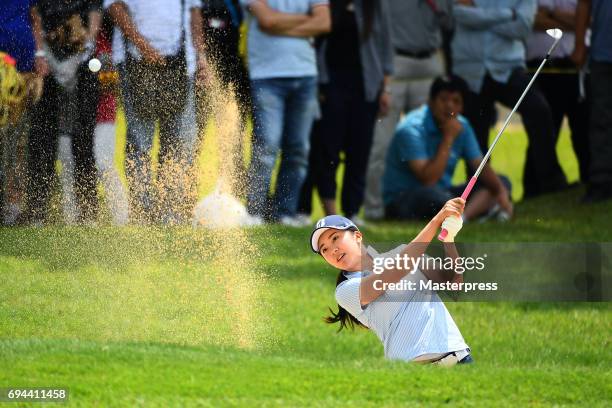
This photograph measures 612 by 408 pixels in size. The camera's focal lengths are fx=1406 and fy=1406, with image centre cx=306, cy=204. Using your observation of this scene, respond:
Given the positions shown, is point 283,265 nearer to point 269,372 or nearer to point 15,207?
point 15,207

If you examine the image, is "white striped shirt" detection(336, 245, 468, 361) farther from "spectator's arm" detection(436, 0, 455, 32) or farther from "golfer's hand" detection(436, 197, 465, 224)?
"spectator's arm" detection(436, 0, 455, 32)

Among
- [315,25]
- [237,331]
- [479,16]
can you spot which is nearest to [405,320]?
[237,331]

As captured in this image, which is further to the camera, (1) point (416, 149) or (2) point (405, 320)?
(1) point (416, 149)

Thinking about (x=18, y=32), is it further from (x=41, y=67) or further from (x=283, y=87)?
(x=283, y=87)

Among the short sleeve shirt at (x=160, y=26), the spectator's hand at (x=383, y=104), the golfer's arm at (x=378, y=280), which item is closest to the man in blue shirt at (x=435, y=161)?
the spectator's hand at (x=383, y=104)

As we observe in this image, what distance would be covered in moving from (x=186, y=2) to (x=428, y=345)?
267 centimetres

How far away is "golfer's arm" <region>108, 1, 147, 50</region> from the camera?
24.2 feet

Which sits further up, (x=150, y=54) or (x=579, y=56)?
(x=150, y=54)

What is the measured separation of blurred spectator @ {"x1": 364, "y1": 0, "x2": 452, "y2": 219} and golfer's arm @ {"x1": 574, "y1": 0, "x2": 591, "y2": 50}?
2.76 feet

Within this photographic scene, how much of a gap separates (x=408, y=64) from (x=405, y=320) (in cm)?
404

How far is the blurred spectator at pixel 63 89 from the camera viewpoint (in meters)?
7.41

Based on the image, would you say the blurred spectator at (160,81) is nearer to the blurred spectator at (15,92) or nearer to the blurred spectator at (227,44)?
the blurred spectator at (227,44)

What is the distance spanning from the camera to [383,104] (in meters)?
9.10

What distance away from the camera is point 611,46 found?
8852mm
